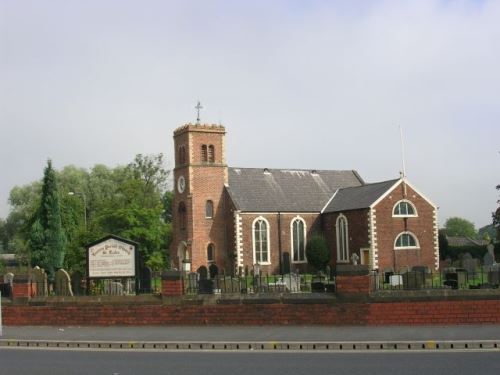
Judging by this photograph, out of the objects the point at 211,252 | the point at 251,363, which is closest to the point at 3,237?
the point at 211,252

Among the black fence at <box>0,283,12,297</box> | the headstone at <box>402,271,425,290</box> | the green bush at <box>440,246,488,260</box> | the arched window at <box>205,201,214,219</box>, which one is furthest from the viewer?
the green bush at <box>440,246,488,260</box>

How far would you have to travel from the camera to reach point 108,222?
181 feet

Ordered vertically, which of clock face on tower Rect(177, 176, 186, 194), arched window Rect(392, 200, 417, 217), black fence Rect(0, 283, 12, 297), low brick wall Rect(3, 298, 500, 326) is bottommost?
low brick wall Rect(3, 298, 500, 326)

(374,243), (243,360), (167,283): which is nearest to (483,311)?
(243,360)

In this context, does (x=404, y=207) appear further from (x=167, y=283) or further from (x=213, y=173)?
(x=167, y=283)

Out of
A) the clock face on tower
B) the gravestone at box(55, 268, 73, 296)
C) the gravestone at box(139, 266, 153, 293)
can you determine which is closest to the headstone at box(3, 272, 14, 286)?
the gravestone at box(55, 268, 73, 296)

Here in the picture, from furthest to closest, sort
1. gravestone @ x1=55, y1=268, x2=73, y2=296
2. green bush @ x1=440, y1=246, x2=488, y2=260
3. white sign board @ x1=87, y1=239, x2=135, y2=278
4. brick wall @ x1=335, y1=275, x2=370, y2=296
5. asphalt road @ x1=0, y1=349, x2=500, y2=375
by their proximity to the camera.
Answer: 1. green bush @ x1=440, y1=246, x2=488, y2=260
2. gravestone @ x1=55, y1=268, x2=73, y2=296
3. white sign board @ x1=87, y1=239, x2=135, y2=278
4. brick wall @ x1=335, y1=275, x2=370, y2=296
5. asphalt road @ x1=0, y1=349, x2=500, y2=375

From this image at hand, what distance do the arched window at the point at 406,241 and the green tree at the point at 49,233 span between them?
2695cm

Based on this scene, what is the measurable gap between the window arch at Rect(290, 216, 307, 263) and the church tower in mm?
5952

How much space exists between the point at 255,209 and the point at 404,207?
12.1 metres

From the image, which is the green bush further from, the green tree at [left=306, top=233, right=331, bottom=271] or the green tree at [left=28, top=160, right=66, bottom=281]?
the green tree at [left=28, top=160, right=66, bottom=281]

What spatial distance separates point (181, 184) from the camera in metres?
59.4

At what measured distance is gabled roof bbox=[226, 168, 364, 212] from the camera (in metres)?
59.1

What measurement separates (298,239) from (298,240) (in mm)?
102
